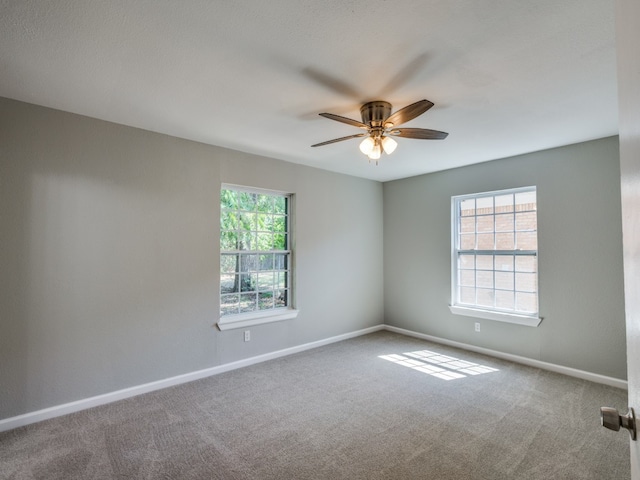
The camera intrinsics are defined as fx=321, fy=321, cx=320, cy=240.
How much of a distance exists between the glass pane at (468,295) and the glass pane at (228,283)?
3099mm

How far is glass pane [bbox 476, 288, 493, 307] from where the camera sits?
13.9 feet

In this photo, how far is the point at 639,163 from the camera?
0.63 m

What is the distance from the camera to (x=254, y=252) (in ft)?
13.0

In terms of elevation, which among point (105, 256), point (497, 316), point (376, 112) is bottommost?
point (497, 316)

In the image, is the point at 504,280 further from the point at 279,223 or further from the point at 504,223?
the point at 279,223

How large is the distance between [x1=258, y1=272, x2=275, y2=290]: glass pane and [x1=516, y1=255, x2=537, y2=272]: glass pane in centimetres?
308

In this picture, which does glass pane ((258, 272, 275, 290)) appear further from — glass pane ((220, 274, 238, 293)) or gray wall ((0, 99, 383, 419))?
gray wall ((0, 99, 383, 419))

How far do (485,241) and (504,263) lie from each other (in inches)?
14.5

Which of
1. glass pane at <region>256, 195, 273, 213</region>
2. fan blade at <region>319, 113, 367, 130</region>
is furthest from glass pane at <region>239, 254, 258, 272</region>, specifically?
fan blade at <region>319, 113, 367, 130</region>

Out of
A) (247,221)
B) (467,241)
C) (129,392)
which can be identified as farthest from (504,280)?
(129,392)

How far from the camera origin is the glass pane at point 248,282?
12.7 ft

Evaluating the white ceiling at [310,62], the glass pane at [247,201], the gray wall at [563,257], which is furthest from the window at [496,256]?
the glass pane at [247,201]

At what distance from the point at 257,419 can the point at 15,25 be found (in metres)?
2.93

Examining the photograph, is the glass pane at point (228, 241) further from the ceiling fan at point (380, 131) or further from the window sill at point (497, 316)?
the window sill at point (497, 316)
